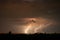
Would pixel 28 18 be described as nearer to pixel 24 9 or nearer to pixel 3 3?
pixel 24 9

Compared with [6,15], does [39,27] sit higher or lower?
lower

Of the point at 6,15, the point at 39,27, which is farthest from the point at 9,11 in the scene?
the point at 39,27

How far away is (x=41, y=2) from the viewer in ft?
3.35

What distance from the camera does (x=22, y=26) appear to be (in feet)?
2.90

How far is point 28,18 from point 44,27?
0.14 m

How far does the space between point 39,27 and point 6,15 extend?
26cm
